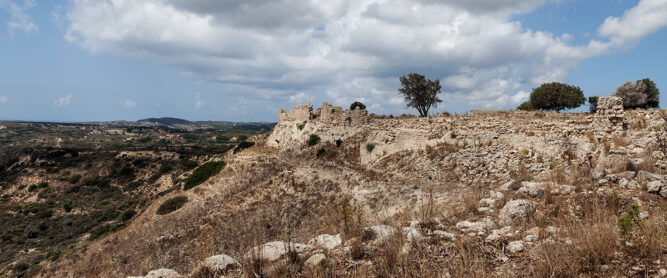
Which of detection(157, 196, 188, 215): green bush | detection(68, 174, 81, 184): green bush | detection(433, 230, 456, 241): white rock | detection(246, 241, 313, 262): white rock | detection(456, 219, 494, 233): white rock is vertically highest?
detection(433, 230, 456, 241): white rock

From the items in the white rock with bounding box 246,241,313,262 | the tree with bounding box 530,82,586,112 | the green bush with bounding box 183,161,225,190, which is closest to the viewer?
the white rock with bounding box 246,241,313,262

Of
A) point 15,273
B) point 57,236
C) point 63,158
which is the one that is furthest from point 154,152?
point 15,273

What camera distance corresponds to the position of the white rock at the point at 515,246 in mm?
4059

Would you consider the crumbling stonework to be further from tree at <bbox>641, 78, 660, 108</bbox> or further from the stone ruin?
tree at <bbox>641, 78, 660, 108</bbox>

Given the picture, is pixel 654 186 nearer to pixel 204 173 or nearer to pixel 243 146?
pixel 204 173

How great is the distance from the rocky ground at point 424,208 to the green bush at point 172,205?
2.00 feet

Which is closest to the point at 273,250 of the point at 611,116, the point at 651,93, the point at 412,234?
the point at 412,234

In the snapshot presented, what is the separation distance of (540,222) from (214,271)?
5066 mm

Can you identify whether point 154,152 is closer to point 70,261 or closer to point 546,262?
point 70,261

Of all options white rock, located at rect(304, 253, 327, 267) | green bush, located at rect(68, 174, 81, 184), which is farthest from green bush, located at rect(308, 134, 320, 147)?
green bush, located at rect(68, 174, 81, 184)

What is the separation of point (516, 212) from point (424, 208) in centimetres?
226

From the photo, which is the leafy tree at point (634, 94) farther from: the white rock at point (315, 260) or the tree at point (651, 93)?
the white rock at point (315, 260)

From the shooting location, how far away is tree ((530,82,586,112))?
105 feet

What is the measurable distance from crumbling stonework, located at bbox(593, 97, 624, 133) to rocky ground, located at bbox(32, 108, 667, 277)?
228mm
